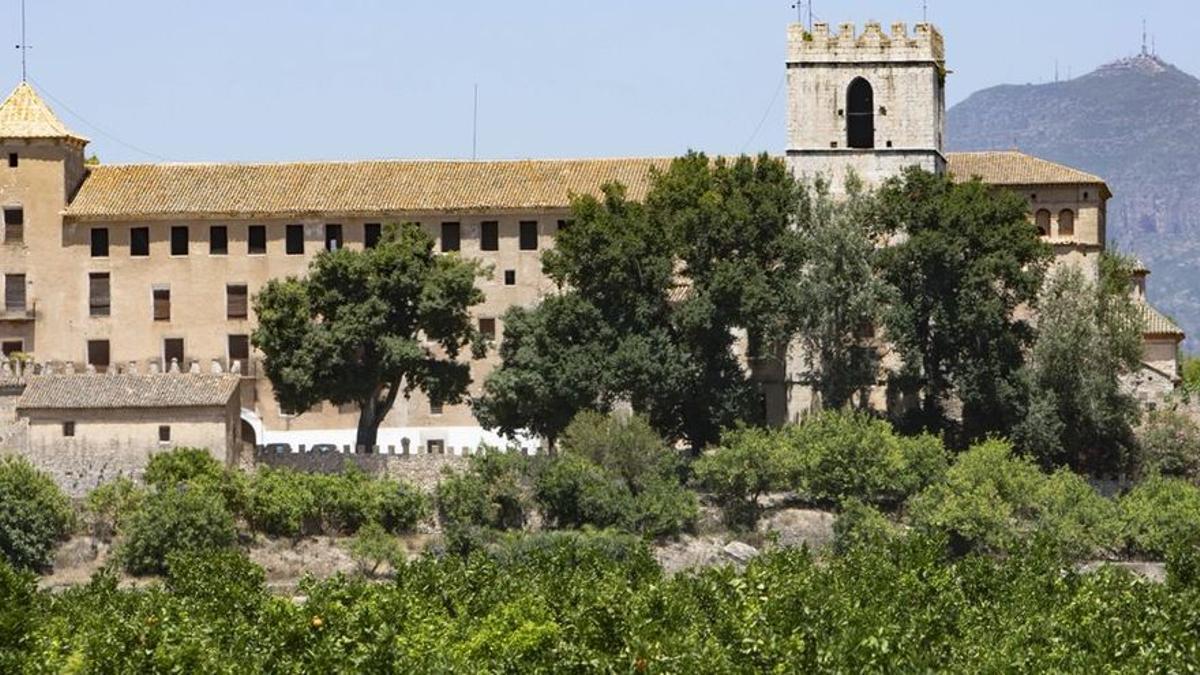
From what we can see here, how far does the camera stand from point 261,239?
8825 centimetres

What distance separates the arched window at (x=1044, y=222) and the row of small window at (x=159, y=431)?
23.4 m

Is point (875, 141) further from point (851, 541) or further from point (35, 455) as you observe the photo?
point (35, 455)

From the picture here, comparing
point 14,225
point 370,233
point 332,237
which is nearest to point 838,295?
point 370,233

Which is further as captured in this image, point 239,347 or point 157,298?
point 157,298

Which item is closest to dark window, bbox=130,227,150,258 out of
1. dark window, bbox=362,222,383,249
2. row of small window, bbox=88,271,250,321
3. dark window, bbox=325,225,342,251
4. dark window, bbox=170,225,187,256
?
dark window, bbox=170,225,187,256

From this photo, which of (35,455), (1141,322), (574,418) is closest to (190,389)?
(35,455)

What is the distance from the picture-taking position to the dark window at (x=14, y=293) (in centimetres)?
8781

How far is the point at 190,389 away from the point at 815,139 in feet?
54.7

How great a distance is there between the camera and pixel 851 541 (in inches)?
3083

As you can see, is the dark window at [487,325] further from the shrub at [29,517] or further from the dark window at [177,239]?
the shrub at [29,517]

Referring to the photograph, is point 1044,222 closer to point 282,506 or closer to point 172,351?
point 172,351

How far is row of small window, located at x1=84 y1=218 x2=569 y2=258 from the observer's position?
289ft

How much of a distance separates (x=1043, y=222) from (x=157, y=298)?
2231 centimetres

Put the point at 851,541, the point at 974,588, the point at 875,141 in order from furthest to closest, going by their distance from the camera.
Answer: the point at 875,141 < the point at 851,541 < the point at 974,588
